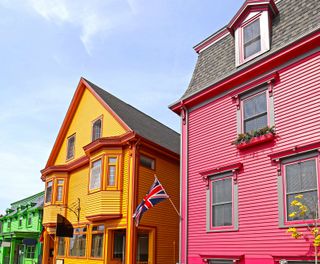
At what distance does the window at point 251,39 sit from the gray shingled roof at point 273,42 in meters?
0.53

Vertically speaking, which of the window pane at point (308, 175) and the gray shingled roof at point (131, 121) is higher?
the gray shingled roof at point (131, 121)

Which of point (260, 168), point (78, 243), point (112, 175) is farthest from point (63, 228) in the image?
point (260, 168)

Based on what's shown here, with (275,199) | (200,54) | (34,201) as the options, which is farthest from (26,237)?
(275,199)

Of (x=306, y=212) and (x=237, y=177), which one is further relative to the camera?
(x=237, y=177)

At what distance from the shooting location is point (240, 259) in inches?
511

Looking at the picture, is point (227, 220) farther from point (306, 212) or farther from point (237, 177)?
point (306, 212)

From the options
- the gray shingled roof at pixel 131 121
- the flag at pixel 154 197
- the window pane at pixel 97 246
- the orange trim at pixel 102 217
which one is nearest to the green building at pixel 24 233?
the window pane at pixel 97 246

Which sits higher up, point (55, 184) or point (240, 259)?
point (55, 184)

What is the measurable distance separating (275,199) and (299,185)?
0.89 m

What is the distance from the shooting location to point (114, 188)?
20062 millimetres

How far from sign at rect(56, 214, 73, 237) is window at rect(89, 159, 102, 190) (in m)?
2.33

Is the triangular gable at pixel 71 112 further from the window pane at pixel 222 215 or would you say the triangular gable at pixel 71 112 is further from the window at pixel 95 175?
the window pane at pixel 222 215

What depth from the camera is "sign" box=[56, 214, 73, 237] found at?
2161 centimetres

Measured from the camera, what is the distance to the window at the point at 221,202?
1399 cm
